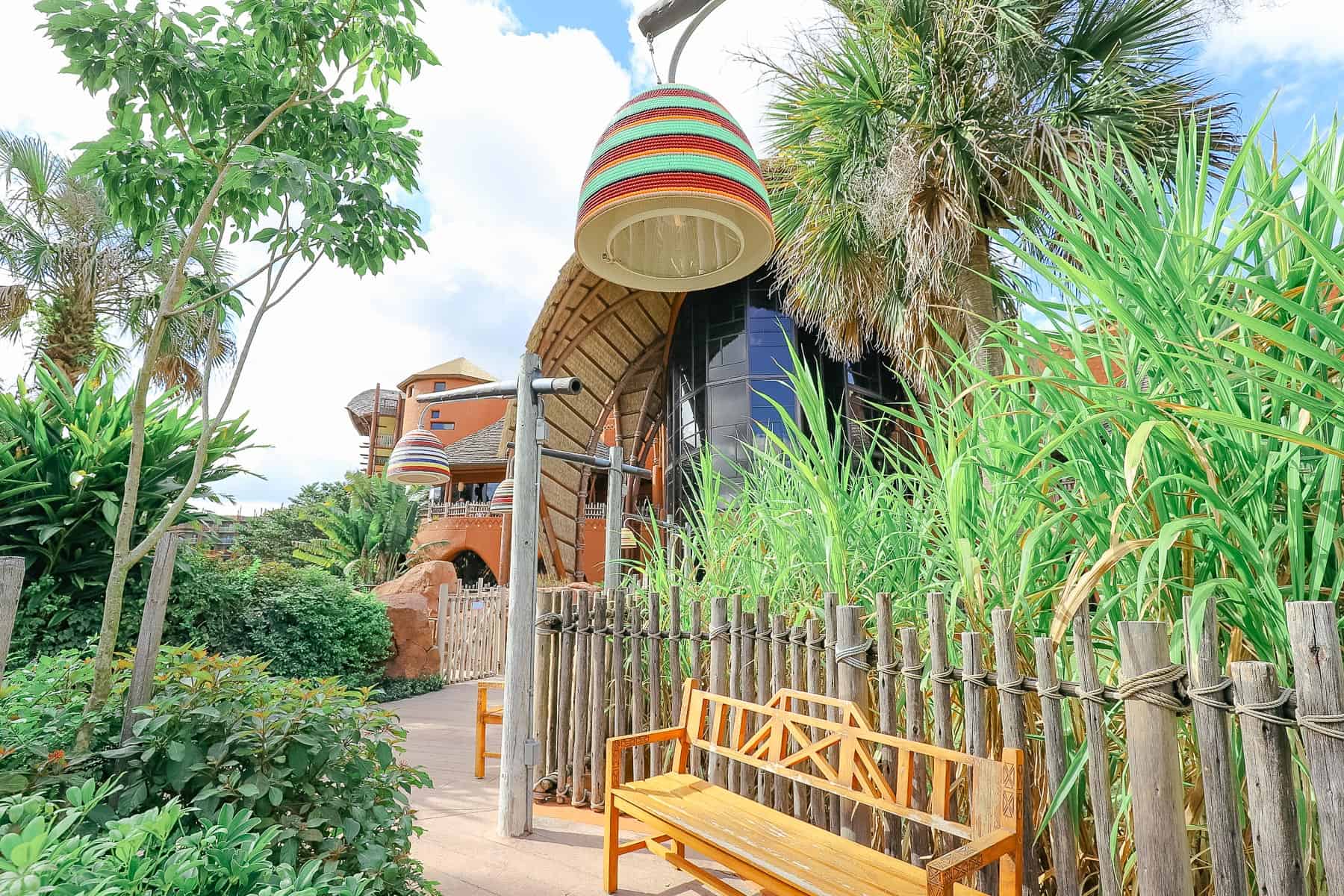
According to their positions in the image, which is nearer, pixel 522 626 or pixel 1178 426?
pixel 1178 426

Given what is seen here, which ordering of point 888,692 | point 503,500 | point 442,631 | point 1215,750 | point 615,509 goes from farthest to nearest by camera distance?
point 442,631 → point 503,500 → point 615,509 → point 888,692 → point 1215,750

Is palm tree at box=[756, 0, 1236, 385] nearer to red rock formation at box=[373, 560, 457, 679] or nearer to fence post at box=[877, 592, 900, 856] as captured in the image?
fence post at box=[877, 592, 900, 856]

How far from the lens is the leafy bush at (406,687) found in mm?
8195

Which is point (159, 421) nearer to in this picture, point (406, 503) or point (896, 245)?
point (896, 245)

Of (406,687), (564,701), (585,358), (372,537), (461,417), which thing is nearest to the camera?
(564,701)

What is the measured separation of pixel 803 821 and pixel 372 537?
11922mm

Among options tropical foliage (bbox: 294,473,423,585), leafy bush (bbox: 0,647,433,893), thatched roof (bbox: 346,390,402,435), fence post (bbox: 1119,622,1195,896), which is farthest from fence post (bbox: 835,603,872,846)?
thatched roof (bbox: 346,390,402,435)

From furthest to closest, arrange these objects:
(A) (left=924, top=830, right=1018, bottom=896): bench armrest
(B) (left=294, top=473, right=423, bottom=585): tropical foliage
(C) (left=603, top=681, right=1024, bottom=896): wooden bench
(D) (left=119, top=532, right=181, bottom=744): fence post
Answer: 1. (B) (left=294, top=473, right=423, bottom=585): tropical foliage
2. (D) (left=119, top=532, right=181, bottom=744): fence post
3. (C) (left=603, top=681, right=1024, bottom=896): wooden bench
4. (A) (left=924, top=830, right=1018, bottom=896): bench armrest

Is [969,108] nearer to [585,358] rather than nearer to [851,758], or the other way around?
[851,758]

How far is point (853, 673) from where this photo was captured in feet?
7.50

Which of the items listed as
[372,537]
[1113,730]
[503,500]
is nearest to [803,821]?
[1113,730]

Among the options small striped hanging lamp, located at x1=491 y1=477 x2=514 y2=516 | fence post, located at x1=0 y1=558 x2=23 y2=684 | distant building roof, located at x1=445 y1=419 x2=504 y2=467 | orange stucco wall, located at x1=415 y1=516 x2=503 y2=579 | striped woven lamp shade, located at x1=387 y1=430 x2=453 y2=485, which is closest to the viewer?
fence post, located at x1=0 y1=558 x2=23 y2=684

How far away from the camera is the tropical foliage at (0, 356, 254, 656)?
3727mm

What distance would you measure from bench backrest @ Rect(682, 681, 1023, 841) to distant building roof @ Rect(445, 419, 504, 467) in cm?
1878
